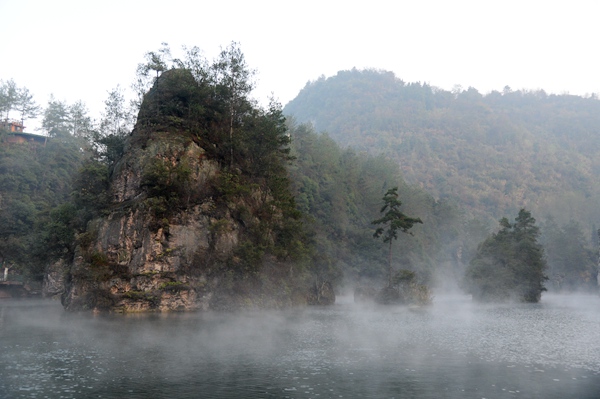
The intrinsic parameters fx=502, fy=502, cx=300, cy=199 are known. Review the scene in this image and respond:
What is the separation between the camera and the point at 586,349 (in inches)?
1199

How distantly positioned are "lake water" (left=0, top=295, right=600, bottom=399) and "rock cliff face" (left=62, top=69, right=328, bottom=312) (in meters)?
10.6

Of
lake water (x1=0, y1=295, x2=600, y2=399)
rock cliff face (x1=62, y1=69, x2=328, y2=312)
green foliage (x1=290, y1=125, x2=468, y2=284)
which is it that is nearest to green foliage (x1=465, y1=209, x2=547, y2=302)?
green foliage (x1=290, y1=125, x2=468, y2=284)

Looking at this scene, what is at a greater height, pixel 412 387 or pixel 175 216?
pixel 175 216

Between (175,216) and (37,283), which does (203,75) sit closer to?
(175,216)

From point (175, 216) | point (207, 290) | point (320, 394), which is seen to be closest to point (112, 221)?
point (175, 216)

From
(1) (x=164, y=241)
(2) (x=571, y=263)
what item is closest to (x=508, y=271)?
(1) (x=164, y=241)

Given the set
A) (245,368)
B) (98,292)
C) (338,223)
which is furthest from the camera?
(338,223)

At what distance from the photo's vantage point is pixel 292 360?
85.0 feet

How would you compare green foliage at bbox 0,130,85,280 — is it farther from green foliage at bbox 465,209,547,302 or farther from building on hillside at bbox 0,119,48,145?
green foliage at bbox 465,209,547,302

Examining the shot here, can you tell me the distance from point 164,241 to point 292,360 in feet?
110

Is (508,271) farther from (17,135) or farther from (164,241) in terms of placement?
(17,135)

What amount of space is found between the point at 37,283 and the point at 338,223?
58.2 metres

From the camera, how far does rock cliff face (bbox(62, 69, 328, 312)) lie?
5356 centimetres

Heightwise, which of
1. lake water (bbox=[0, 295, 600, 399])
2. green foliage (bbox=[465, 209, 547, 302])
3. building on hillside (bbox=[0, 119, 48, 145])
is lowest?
lake water (bbox=[0, 295, 600, 399])
